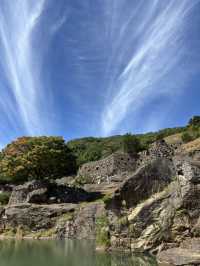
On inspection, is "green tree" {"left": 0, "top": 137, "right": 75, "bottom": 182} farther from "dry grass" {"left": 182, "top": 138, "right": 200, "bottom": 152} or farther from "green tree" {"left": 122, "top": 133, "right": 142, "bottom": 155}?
"green tree" {"left": 122, "top": 133, "right": 142, "bottom": 155}

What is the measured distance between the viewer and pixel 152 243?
597 inches

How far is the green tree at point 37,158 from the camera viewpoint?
34844 mm

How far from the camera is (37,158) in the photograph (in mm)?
34656

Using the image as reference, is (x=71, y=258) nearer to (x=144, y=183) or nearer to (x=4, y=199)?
(x=144, y=183)

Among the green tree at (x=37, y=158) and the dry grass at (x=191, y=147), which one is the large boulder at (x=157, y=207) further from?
the dry grass at (x=191, y=147)

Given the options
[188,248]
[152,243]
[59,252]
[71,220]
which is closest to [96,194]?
[71,220]

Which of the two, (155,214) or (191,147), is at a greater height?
(191,147)

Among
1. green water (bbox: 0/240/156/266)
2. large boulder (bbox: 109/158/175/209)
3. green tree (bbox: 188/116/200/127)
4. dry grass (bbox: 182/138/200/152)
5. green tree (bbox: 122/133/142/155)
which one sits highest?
green tree (bbox: 188/116/200/127)

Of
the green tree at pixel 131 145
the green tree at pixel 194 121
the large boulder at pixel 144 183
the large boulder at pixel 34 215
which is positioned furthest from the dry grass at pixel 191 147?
the green tree at pixel 194 121

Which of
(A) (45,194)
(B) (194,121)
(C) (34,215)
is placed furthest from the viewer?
(B) (194,121)

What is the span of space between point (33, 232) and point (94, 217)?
7.46 meters

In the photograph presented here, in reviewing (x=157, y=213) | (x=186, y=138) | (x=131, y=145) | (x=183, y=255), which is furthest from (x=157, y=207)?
(x=186, y=138)

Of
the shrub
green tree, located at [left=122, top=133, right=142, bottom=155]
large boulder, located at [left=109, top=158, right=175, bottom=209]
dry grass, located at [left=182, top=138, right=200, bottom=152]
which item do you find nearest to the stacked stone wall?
dry grass, located at [left=182, top=138, right=200, bottom=152]

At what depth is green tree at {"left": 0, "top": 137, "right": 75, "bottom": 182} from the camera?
1372 inches
